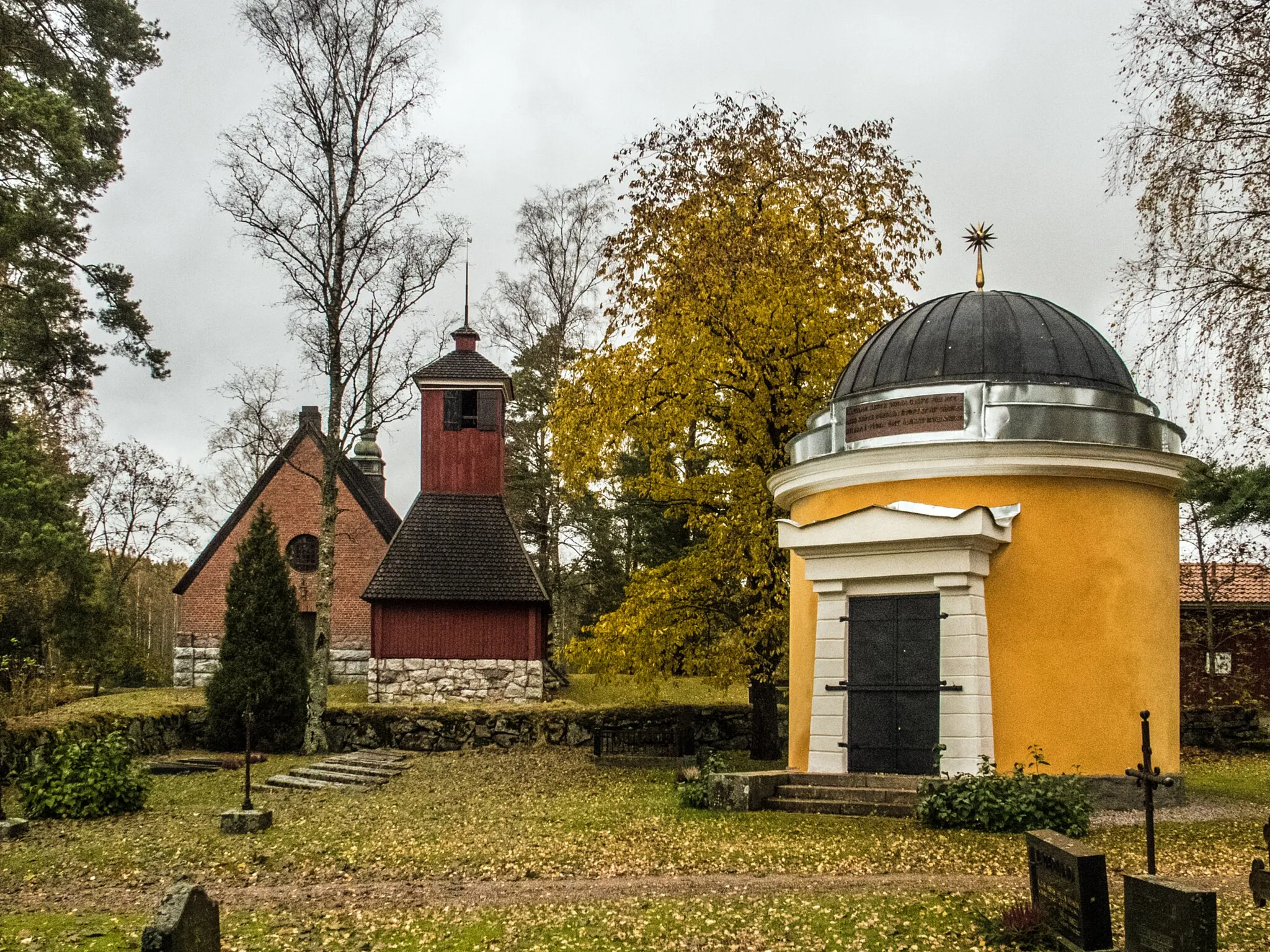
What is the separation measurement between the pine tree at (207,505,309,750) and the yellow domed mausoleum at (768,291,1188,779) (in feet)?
36.3

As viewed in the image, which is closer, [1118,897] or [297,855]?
[1118,897]

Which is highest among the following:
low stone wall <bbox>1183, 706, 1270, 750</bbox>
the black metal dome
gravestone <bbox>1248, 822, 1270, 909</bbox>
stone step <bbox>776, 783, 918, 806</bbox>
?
the black metal dome

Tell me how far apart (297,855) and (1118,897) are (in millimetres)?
7248

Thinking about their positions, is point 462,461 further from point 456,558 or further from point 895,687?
point 895,687

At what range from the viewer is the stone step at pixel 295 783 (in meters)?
Result: 16.7

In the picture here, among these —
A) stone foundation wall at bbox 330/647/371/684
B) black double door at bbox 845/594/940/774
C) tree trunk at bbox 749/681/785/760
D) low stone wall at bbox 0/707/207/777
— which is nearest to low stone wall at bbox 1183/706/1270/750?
tree trunk at bbox 749/681/785/760

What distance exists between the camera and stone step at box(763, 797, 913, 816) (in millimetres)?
12570

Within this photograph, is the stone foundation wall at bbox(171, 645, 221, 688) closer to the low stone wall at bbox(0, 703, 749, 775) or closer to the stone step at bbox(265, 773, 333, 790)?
the low stone wall at bbox(0, 703, 749, 775)

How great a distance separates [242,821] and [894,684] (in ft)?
24.5

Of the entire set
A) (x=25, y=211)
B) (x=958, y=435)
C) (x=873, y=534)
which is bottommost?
(x=873, y=534)

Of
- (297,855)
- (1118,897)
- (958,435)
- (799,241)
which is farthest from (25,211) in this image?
(1118,897)

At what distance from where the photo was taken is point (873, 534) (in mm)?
13391

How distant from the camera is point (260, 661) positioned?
21.0 metres

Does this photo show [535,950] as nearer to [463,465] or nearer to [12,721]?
[12,721]
